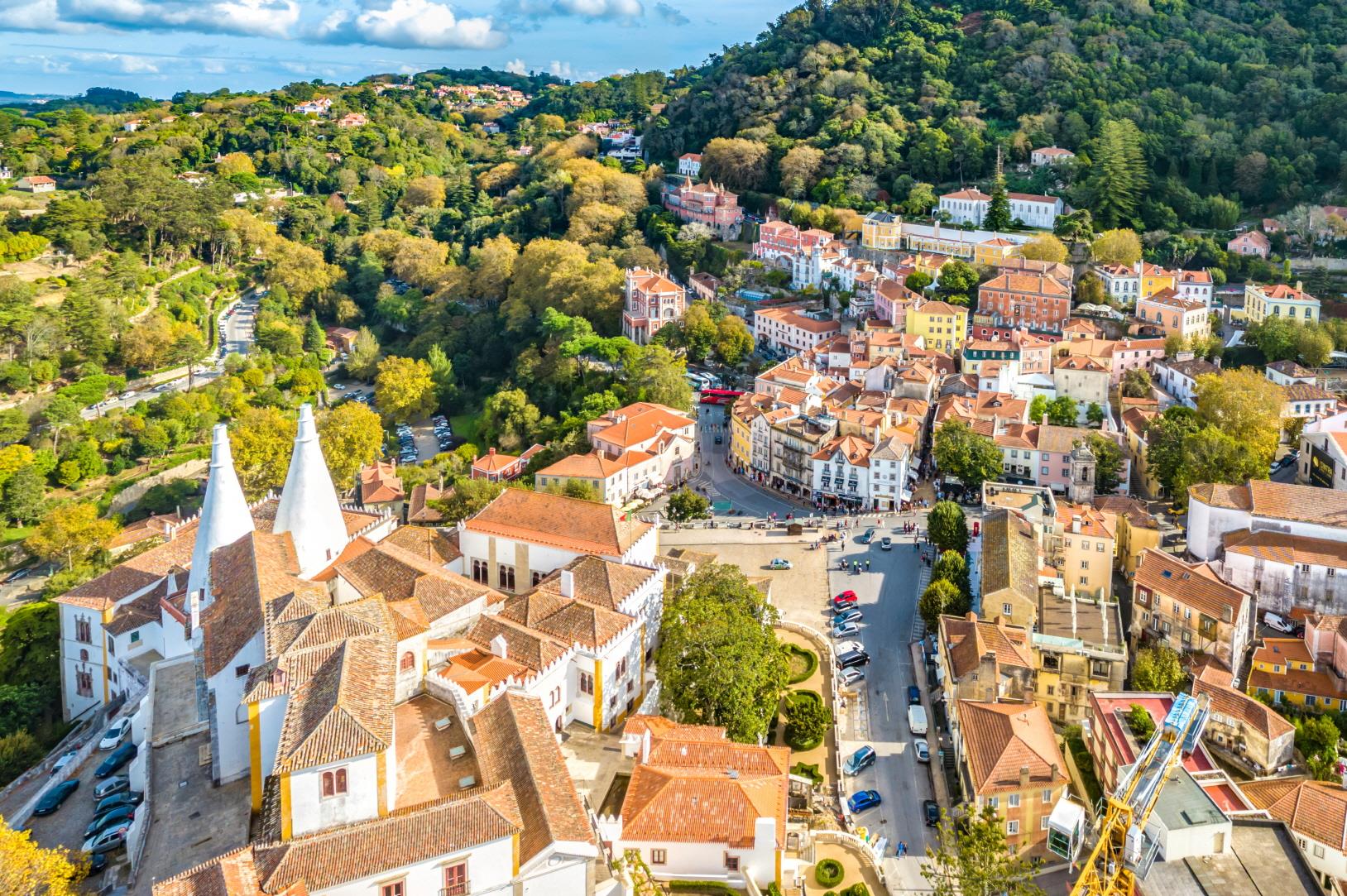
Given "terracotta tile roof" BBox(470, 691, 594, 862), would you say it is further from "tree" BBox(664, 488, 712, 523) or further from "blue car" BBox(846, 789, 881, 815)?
"tree" BBox(664, 488, 712, 523)

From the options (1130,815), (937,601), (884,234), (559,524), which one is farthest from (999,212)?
(1130,815)

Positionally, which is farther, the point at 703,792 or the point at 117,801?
the point at 117,801

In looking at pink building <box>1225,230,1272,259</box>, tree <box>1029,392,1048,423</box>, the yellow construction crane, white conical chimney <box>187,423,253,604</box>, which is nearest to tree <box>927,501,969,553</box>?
tree <box>1029,392,1048,423</box>

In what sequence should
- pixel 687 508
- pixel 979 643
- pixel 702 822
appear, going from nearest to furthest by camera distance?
pixel 702 822, pixel 979 643, pixel 687 508

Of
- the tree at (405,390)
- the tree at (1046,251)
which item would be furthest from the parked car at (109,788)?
the tree at (1046,251)

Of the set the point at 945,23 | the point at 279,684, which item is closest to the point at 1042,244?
the point at 945,23

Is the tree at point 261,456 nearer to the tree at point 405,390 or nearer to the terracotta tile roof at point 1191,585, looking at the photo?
the tree at point 405,390

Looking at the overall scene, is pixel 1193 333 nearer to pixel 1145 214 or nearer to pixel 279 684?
pixel 1145 214

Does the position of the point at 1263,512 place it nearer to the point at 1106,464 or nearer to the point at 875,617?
the point at 1106,464
